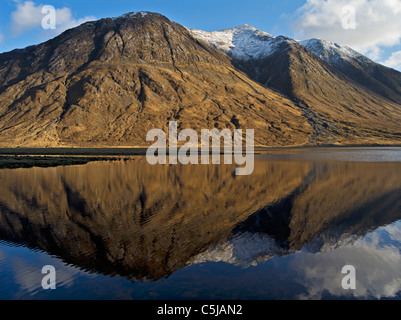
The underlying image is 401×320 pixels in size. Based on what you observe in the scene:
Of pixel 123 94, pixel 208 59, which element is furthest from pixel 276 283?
pixel 208 59

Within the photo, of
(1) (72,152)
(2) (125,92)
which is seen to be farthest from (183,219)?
(2) (125,92)

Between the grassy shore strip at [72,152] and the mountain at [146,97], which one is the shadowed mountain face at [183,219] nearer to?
the grassy shore strip at [72,152]

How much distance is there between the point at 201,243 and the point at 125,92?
470 feet

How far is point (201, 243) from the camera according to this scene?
47.3 feet

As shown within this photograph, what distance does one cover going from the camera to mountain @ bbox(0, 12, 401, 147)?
438 ft

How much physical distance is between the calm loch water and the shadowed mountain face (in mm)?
75

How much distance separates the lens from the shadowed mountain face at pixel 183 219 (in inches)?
517

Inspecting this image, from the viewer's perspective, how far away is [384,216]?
19422 millimetres

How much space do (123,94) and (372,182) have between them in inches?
5205

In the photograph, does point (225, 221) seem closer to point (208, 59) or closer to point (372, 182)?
point (372, 182)

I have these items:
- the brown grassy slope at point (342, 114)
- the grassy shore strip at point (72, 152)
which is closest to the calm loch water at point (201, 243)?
the grassy shore strip at point (72, 152)

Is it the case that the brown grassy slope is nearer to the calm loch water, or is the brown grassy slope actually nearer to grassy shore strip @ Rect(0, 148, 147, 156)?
grassy shore strip @ Rect(0, 148, 147, 156)

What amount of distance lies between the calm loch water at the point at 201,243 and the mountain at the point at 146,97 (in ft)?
343

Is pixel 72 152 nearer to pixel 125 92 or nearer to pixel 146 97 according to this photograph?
pixel 146 97
